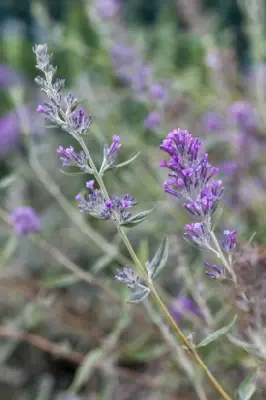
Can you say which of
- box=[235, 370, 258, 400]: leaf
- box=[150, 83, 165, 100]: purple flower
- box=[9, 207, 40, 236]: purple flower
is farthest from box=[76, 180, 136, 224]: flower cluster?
box=[150, 83, 165, 100]: purple flower

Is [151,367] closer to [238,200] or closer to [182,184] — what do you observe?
[238,200]

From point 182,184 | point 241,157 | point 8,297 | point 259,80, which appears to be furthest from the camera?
point 8,297

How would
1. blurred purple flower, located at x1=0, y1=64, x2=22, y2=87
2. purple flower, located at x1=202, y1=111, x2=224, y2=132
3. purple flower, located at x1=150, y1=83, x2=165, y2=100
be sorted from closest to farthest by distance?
purple flower, located at x1=150, y1=83, x2=165, y2=100
purple flower, located at x1=202, y1=111, x2=224, y2=132
blurred purple flower, located at x1=0, y1=64, x2=22, y2=87

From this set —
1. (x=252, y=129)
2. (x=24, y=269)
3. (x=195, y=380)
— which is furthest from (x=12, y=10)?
(x=195, y=380)

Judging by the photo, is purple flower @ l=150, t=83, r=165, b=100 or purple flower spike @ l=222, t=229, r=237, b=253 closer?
purple flower spike @ l=222, t=229, r=237, b=253

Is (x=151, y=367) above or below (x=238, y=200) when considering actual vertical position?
below

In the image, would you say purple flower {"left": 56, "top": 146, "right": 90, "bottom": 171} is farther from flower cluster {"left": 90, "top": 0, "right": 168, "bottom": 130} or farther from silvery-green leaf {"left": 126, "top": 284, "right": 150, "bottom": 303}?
flower cluster {"left": 90, "top": 0, "right": 168, "bottom": 130}
